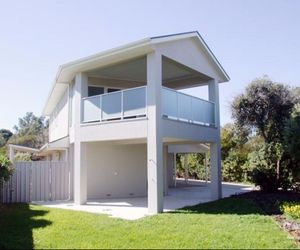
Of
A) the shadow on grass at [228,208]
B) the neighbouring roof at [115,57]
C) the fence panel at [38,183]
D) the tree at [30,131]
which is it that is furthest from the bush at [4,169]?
the tree at [30,131]

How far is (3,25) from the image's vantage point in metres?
15.0

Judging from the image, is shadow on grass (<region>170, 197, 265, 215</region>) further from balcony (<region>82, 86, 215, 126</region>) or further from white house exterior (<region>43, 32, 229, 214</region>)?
balcony (<region>82, 86, 215, 126</region>)

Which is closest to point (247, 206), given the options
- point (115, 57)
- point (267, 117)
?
point (267, 117)

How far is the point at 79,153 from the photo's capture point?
1571 cm

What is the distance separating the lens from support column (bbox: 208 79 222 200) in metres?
17.2

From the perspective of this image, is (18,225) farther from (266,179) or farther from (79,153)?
(266,179)

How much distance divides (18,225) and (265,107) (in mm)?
14302

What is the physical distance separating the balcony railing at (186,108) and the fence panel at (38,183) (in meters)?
6.52

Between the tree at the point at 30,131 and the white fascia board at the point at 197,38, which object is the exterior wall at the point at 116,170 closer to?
the white fascia board at the point at 197,38

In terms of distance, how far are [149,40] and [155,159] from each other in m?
4.47

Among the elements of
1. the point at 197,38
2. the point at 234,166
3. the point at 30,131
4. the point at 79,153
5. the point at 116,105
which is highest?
the point at 30,131

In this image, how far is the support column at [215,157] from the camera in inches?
677

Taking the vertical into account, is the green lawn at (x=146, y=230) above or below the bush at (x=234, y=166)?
below

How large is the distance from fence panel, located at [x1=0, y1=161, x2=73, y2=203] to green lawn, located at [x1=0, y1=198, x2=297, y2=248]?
3355mm
